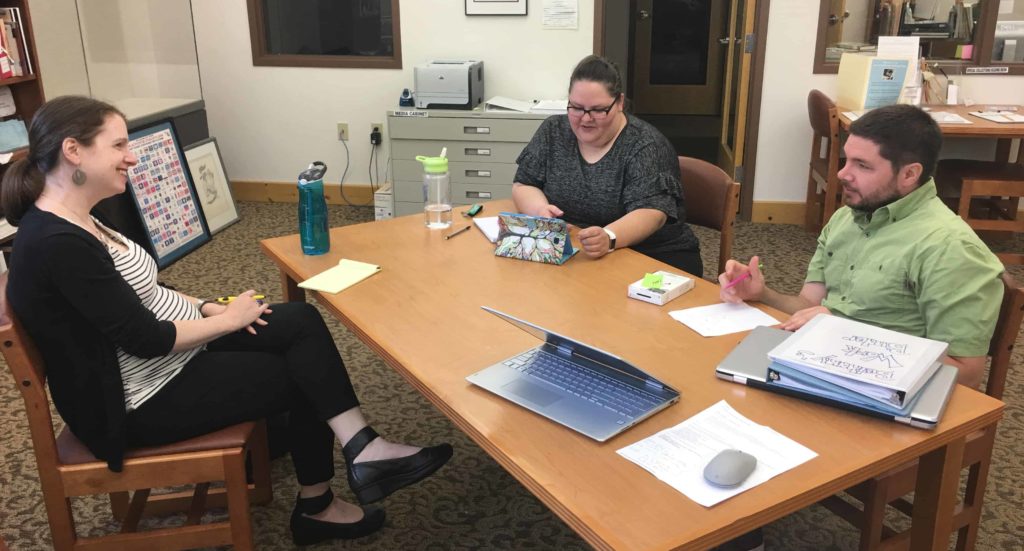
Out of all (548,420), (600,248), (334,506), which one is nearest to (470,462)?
(334,506)

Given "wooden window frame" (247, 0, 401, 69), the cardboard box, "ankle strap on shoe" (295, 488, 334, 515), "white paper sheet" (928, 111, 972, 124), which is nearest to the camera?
"ankle strap on shoe" (295, 488, 334, 515)

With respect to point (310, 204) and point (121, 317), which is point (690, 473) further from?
point (310, 204)

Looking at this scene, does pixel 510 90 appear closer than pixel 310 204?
No

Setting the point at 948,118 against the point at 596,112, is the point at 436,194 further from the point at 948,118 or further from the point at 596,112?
the point at 948,118

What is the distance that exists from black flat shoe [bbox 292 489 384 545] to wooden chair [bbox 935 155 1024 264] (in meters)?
3.11

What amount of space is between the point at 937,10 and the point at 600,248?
11.2 ft

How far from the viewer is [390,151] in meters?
4.75

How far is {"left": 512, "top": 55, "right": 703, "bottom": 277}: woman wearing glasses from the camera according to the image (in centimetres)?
251

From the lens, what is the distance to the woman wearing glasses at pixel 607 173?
2.51m

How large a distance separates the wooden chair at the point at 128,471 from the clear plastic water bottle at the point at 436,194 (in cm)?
92

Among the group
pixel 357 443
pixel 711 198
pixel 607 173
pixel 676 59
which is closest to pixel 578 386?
pixel 357 443

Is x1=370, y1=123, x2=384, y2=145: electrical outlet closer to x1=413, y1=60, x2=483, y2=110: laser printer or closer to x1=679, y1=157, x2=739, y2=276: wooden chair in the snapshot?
x1=413, y1=60, x2=483, y2=110: laser printer

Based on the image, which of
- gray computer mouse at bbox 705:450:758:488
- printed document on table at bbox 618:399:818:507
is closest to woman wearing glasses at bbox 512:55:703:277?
printed document on table at bbox 618:399:818:507

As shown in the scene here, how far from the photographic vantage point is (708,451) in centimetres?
134
